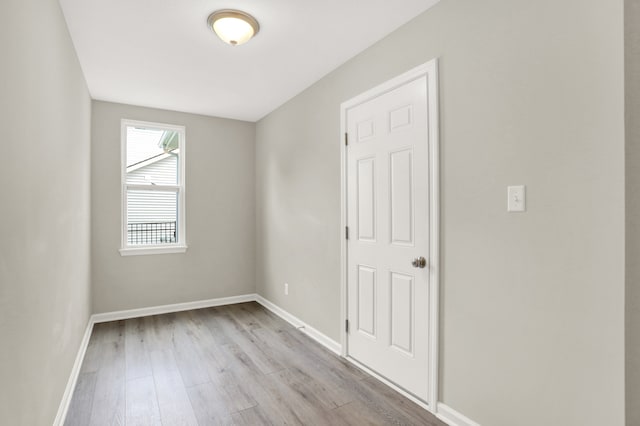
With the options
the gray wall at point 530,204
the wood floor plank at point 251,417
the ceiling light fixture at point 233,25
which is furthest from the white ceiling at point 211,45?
the wood floor plank at point 251,417

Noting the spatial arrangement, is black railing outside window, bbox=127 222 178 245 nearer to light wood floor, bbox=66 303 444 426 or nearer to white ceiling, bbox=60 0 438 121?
light wood floor, bbox=66 303 444 426

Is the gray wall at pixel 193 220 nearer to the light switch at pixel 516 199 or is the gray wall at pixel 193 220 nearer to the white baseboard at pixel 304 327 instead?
the white baseboard at pixel 304 327

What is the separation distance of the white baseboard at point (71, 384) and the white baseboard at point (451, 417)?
224 centimetres

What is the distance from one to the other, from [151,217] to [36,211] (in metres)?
2.87

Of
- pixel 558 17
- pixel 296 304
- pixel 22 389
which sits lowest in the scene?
pixel 296 304

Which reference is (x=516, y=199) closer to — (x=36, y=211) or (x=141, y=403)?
(x=36, y=211)

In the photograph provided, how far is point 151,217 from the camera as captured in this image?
14.5ft

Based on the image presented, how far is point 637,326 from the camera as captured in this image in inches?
53.5

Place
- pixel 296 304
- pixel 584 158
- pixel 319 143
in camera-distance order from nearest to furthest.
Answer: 1. pixel 584 158
2. pixel 319 143
3. pixel 296 304

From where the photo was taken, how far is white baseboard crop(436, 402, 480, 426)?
6.47 feet

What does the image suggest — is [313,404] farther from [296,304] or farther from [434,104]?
[434,104]

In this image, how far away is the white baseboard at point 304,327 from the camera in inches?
124

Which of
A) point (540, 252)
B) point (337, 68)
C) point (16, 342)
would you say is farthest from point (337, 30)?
point (16, 342)

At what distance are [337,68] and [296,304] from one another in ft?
8.05
